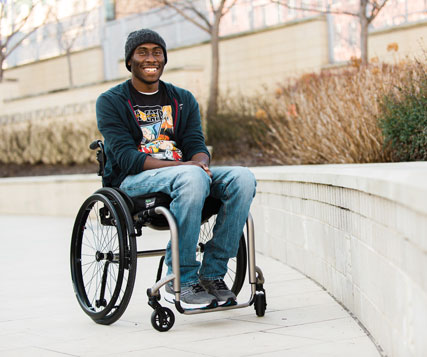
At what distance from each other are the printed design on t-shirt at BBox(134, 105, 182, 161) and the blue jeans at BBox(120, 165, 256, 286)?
0.67 ft

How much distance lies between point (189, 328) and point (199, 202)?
2.16ft

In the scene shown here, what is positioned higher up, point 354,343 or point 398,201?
point 398,201

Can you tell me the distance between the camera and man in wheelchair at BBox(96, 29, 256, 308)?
13.2 ft

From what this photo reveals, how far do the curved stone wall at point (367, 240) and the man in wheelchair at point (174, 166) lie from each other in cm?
61

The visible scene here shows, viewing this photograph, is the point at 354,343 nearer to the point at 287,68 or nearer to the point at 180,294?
the point at 180,294

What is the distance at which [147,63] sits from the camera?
4.41 meters

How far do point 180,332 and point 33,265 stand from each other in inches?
129

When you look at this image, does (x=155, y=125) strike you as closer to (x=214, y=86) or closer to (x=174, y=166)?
(x=174, y=166)

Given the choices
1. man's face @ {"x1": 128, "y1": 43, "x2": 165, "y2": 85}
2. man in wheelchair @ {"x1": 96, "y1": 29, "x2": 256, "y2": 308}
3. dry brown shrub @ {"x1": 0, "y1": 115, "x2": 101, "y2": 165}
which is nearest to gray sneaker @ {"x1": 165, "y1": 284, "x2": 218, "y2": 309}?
man in wheelchair @ {"x1": 96, "y1": 29, "x2": 256, "y2": 308}

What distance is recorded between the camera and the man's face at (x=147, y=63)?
441cm

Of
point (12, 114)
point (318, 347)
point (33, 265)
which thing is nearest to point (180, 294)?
point (318, 347)

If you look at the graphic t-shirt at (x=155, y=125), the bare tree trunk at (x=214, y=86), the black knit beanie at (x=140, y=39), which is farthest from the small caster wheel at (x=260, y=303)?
the bare tree trunk at (x=214, y=86)

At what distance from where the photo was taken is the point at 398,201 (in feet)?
9.43

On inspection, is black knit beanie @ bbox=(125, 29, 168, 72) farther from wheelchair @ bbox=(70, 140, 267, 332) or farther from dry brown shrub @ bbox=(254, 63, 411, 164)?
dry brown shrub @ bbox=(254, 63, 411, 164)
